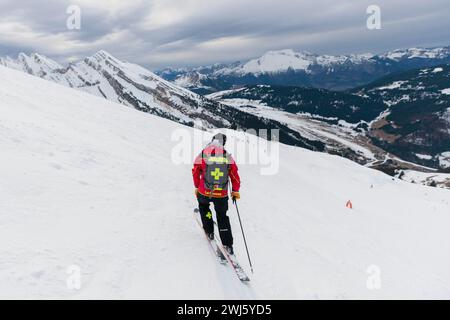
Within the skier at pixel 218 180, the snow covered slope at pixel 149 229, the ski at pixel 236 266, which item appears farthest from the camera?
the skier at pixel 218 180

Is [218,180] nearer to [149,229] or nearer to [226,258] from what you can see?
[226,258]

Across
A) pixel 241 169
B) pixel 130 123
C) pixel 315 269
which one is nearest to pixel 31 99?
pixel 130 123

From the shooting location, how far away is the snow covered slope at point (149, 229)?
829 centimetres

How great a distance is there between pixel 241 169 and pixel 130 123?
8823mm

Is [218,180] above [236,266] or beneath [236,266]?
above

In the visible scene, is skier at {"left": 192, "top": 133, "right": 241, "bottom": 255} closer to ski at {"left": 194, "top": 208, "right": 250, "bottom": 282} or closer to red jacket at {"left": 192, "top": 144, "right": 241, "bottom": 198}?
red jacket at {"left": 192, "top": 144, "right": 241, "bottom": 198}

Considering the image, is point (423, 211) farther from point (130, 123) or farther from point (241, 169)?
point (130, 123)

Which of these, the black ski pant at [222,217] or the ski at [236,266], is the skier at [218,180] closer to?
the black ski pant at [222,217]

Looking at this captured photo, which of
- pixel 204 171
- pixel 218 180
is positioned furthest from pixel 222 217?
pixel 204 171

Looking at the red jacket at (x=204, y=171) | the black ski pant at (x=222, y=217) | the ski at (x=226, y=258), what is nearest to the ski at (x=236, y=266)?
the ski at (x=226, y=258)

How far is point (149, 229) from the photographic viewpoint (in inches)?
428

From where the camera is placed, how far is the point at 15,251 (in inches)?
311

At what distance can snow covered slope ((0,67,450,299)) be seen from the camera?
8289 mm

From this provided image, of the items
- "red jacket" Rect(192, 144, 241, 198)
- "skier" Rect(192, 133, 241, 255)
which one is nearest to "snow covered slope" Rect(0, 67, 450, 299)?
"skier" Rect(192, 133, 241, 255)
